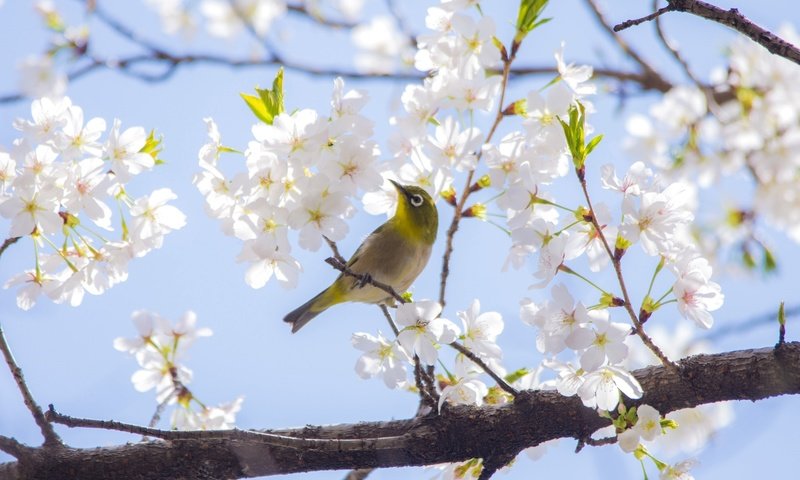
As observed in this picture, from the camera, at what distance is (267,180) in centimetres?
301

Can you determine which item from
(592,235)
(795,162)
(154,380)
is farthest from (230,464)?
(795,162)

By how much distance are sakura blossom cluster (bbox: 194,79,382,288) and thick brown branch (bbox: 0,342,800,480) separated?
0.76m

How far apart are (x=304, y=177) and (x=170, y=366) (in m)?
1.51

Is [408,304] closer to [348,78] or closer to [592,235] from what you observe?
[592,235]

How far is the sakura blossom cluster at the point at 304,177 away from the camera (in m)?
2.91

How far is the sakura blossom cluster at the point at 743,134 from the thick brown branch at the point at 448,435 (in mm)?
3290

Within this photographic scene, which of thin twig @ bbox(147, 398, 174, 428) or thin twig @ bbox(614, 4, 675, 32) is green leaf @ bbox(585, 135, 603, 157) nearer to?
thin twig @ bbox(614, 4, 675, 32)

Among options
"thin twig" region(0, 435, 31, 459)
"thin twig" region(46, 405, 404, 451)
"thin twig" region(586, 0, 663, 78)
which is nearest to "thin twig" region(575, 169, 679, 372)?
"thin twig" region(46, 405, 404, 451)

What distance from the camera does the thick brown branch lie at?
3016 mm

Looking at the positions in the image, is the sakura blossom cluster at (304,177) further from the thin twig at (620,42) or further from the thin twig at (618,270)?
the thin twig at (620,42)

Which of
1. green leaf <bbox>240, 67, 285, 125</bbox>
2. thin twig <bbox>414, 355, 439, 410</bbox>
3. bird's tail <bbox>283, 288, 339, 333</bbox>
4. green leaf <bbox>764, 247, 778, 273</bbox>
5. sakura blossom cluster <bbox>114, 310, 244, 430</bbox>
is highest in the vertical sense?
green leaf <bbox>764, 247, 778, 273</bbox>

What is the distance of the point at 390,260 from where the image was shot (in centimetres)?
508

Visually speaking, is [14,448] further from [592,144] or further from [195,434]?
[592,144]

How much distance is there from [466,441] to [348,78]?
401cm
